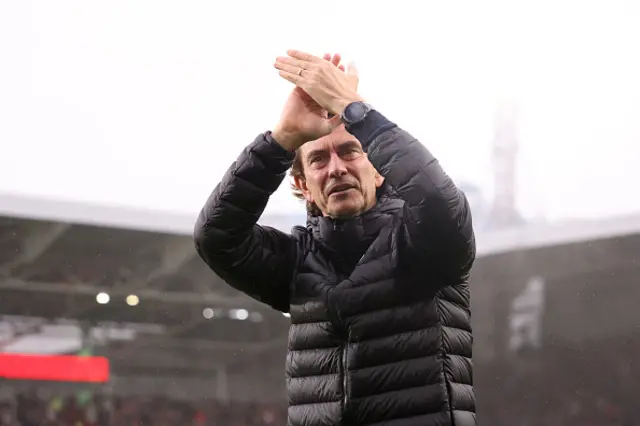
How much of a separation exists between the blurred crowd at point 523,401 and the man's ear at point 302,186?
4.42 m

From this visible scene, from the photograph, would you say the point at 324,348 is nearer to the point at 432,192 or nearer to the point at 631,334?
the point at 432,192

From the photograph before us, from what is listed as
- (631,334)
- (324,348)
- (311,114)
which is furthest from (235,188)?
(631,334)

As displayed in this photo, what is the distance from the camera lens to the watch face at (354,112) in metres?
1.22

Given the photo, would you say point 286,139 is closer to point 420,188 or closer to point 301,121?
point 301,121

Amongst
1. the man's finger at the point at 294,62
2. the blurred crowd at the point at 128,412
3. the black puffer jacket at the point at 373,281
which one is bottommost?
the blurred crowd at the point at 128,412

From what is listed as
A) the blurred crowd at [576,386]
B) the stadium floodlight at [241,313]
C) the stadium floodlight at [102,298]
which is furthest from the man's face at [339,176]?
the stadium floodlight at [241,313]

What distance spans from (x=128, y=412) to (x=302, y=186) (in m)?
4.87

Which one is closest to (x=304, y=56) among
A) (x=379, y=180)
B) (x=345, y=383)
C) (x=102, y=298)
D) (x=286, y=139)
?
(x=286, y=139)

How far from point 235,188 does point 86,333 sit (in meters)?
4.75

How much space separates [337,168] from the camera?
54.1 inches

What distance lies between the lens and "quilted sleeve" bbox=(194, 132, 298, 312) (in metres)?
1.34

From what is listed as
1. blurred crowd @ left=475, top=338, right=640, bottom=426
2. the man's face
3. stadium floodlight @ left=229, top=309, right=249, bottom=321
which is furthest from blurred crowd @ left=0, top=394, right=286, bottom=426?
the man's face

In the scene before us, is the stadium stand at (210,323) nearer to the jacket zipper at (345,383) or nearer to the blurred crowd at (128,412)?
the blurred crowd at (128,412)

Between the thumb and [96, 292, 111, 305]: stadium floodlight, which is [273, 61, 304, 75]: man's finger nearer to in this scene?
the thumb
